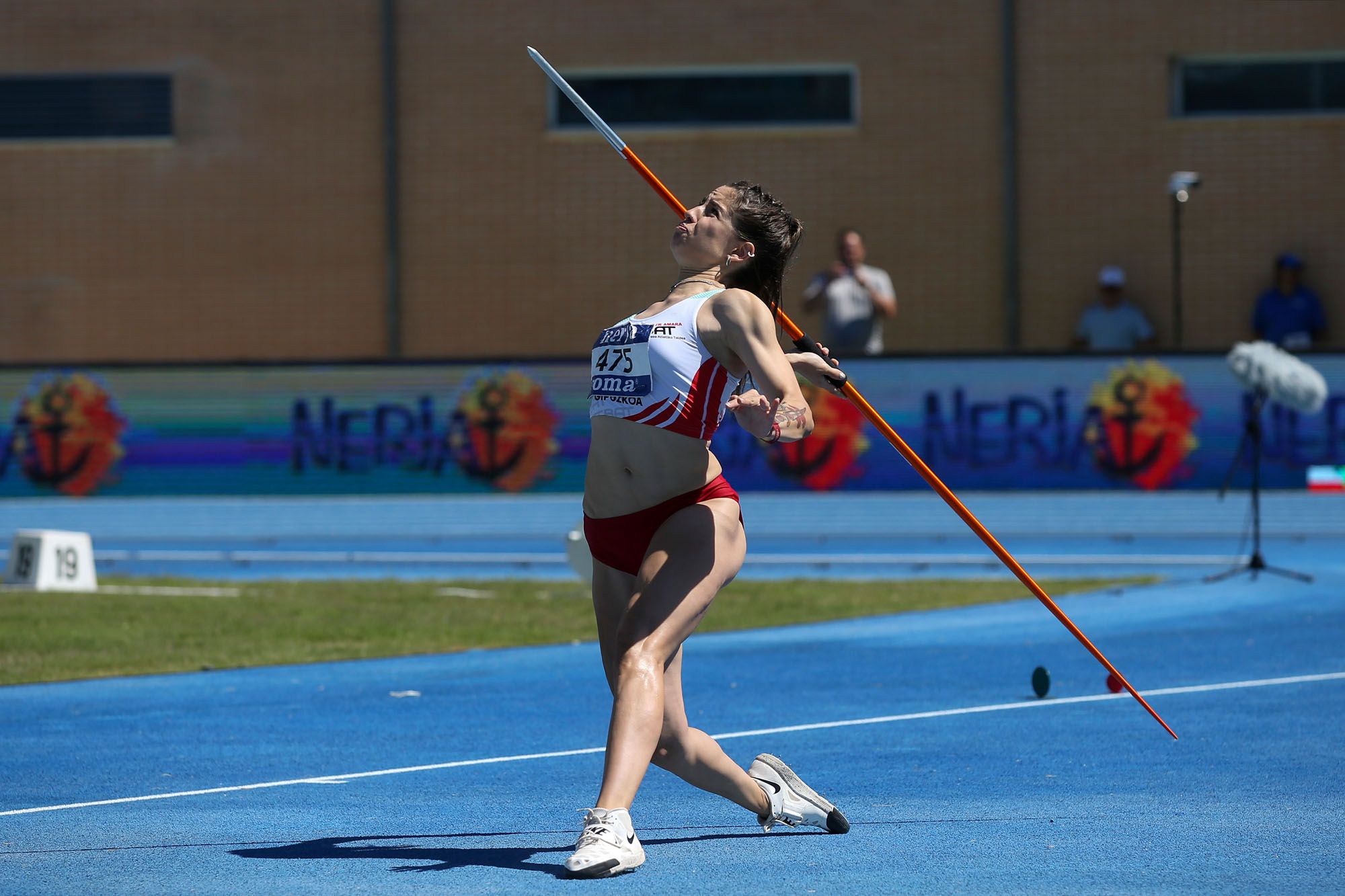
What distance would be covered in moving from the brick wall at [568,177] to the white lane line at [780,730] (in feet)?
43.3

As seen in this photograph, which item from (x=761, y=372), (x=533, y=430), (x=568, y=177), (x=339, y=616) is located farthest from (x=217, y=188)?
(x=761, y=372)

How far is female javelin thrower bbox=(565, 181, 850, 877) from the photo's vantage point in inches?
197

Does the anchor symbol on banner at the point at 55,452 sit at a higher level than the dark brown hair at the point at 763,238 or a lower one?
lower

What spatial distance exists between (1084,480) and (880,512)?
2040 mm

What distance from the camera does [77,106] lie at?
23.5 metres

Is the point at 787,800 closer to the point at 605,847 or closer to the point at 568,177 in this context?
the point at 605,847

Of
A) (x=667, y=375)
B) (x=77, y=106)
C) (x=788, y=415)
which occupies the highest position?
(x=77, y=106)

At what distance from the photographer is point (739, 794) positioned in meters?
5.50

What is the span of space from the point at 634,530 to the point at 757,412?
0.64 metres

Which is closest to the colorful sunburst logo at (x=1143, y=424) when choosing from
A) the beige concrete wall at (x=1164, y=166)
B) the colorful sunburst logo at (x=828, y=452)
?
the colorful sunburst logo at (x=828, y=452)

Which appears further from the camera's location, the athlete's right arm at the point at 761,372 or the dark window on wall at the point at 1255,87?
the dark window on wall at the point at 1255,87

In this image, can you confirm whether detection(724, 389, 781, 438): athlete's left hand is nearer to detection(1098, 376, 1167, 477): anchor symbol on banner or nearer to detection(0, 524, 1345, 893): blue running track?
detection(0, 524, 1345, 893): blue running track

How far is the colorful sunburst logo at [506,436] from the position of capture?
61.2 ft

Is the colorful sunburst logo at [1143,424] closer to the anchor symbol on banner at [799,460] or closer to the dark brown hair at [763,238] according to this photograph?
the anchor symbol on banner at [799,460]
